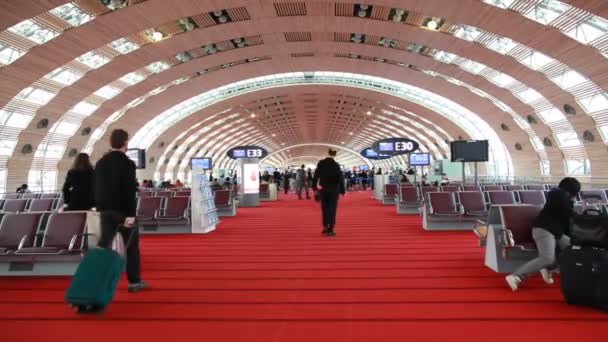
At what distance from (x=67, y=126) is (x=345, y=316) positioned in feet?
96.2

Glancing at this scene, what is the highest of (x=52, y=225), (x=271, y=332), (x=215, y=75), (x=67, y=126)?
(x=215, y=75)

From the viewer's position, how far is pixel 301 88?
36344mm

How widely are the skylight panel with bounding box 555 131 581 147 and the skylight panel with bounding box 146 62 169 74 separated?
75.8 ft

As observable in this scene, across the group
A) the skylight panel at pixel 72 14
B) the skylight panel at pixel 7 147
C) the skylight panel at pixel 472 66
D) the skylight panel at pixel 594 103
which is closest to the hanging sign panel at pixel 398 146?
the skylight panel at pixel 472 66

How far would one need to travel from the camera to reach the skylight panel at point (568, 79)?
67.1ft

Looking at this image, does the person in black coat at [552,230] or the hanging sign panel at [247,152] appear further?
the hanging sign panel at [247,152]

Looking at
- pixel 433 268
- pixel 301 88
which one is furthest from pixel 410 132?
pixel 433 268

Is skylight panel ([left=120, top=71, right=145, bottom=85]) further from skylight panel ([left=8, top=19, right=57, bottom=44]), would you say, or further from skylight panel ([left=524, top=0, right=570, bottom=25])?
skylight panel ([left=524, top=0, right=570, bottom=25])

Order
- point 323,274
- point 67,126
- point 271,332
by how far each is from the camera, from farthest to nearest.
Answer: point 67,126 < point 323,274 < point 271,332

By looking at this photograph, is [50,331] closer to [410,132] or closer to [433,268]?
[433,268]

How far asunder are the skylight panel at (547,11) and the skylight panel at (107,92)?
2226 centimetres

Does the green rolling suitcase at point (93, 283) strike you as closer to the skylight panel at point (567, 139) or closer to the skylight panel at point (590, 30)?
the skylight panel at point (590, 30)

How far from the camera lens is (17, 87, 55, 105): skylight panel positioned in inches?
878

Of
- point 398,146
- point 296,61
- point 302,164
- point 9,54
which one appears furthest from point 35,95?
point 398,146
